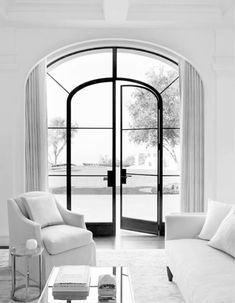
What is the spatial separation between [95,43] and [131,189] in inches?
92.9

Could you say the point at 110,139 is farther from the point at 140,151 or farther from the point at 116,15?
the point at 116,15

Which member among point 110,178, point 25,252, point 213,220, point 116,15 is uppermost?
point 116,15

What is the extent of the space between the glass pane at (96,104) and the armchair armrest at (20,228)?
7.57ft

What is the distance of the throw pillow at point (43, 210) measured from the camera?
14.4ft

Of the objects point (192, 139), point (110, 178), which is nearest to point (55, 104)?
point (110, 178)

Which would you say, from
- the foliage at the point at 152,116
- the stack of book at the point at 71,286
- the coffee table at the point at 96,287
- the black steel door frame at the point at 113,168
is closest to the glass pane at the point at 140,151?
the foliage at the point at 152,116

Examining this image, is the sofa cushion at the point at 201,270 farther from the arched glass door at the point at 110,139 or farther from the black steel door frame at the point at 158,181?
the arched glass door at the point at 110,139

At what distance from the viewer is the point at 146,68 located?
6.49 meters

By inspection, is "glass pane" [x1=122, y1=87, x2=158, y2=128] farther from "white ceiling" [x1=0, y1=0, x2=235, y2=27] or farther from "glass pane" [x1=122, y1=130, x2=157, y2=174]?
"white ceiling" [x1=0, y1=0, x2=235, y2=27]

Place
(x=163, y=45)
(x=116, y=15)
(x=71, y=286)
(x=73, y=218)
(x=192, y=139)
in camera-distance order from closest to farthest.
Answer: (x=71, y=286) → (x=73, y=218) → (x=116, y=15) → (x=163, y=45) → (x=192, y=139)

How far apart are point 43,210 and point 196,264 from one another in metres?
1.99

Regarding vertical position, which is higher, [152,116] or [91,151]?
[152,116]

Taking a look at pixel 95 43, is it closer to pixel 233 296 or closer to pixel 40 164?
pixel 40 164

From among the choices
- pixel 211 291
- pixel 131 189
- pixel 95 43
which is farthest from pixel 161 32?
pixel 211 291
